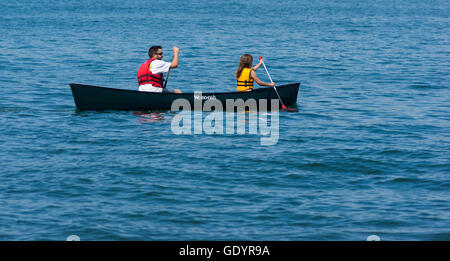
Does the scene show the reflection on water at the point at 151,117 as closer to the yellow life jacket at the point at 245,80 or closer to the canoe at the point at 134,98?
the canoe at the point at 134,98

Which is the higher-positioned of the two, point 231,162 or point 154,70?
point 154,70

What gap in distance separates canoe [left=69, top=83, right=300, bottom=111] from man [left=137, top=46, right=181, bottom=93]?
35cm

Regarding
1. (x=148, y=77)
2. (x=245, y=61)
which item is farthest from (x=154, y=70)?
(x=245, y=61)

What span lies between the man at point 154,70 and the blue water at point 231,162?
0.70 m

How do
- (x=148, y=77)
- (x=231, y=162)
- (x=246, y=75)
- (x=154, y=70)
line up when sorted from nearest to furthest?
(x=231, y=162)
(x=154, y=70)
(x=148, y=77)
(x=246, y=75)

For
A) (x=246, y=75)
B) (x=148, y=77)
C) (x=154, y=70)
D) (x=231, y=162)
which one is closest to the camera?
(x=231, y=162)

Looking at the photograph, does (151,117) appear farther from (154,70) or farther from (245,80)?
(245,80)

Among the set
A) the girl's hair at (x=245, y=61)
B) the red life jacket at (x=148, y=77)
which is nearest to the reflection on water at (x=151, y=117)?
the red life jacket at (x=148, y=77)

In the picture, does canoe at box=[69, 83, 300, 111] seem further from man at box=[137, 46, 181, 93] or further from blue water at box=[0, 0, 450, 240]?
man at box=[137, 46, 181, 93]

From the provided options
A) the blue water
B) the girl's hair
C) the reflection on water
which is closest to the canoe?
the reflection on water

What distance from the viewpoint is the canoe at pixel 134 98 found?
1503cm

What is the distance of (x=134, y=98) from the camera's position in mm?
15156

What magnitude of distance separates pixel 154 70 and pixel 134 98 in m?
0.83
